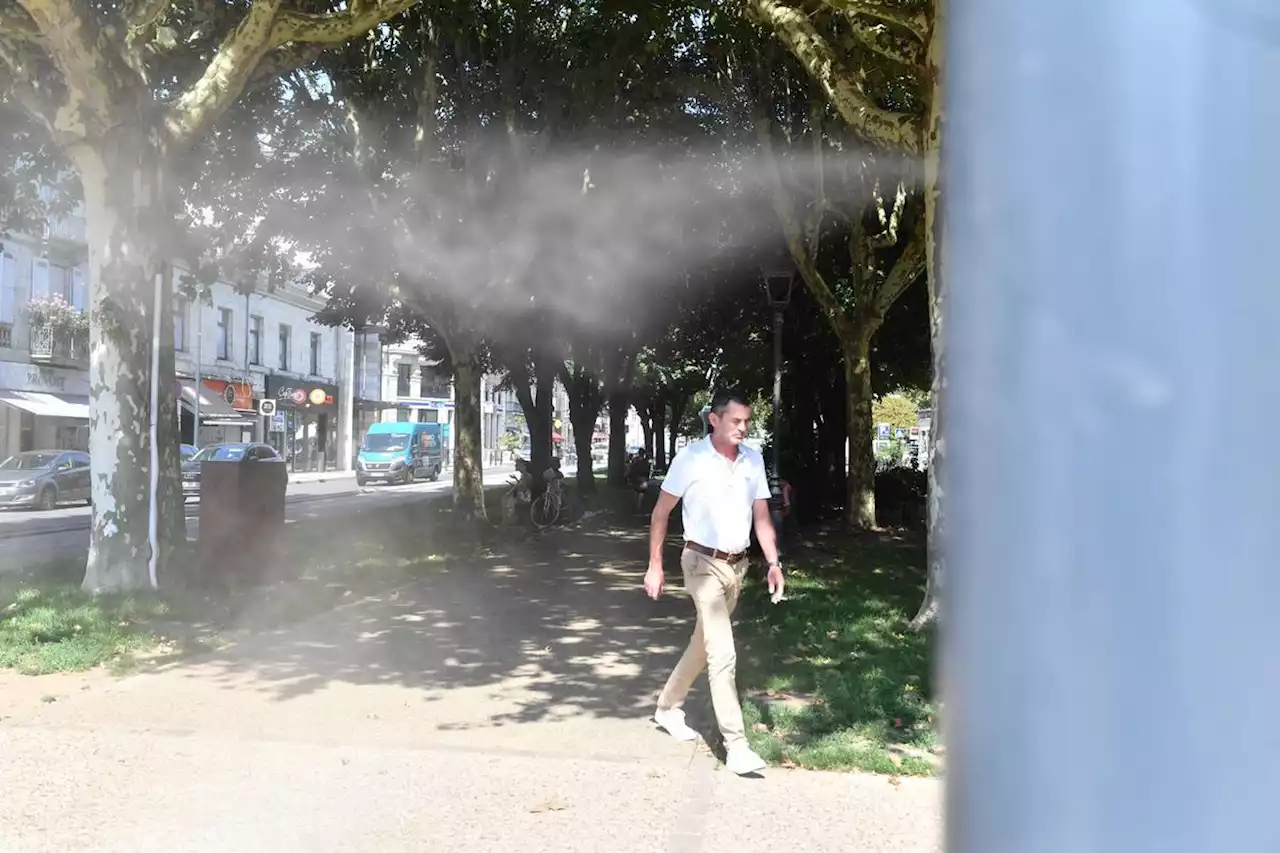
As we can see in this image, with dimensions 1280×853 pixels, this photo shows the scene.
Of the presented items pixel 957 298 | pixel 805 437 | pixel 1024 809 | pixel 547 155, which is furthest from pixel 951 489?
pixel 805 437

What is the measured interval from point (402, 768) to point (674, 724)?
1.38 meters

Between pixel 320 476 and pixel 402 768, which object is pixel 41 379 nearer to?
pixel 320 476

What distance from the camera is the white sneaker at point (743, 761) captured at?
466cm

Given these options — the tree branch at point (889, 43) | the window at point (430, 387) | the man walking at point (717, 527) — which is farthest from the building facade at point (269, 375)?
the man walking at point (717, 527)

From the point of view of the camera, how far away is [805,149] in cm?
1530

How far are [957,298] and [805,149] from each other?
15.0 m

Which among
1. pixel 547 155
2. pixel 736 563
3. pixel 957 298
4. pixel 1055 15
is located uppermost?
pixel 547 155

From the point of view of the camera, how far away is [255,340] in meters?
44.4

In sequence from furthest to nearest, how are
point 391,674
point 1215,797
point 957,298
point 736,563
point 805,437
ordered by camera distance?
point 805,437, point 391,674, point 736,563, point 957,298, point 1215,797

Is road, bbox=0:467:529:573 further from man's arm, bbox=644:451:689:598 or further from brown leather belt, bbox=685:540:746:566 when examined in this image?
brown leather belt, bbox=685:540:746:566

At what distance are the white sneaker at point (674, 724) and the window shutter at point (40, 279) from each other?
103ft

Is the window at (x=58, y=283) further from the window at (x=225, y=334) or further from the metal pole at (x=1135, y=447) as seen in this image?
the metal pole at (x=1135, y=447)

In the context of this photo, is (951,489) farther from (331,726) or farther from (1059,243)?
(331,726)

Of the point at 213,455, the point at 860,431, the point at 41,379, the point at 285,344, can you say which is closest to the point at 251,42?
the point at 860,431
